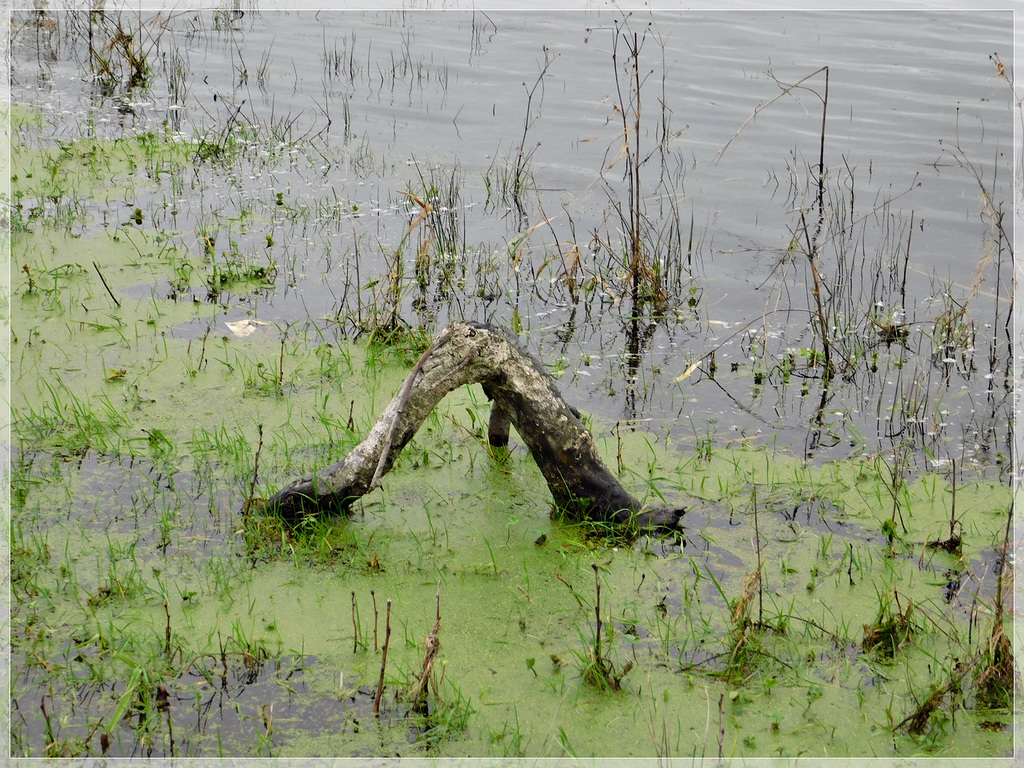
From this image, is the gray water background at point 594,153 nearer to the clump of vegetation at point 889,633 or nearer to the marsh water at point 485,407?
the marsh water at point 485,407

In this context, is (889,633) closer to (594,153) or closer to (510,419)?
(510,419)

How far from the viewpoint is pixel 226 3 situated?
43.6 ft

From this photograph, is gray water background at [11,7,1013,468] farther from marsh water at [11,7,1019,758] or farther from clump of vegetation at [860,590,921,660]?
clump of vegetation at [860,590,921,660]

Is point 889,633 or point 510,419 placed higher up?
point 510,419

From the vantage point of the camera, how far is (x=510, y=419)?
13.2ft

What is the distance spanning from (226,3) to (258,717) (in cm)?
1223

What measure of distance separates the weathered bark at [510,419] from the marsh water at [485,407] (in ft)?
0.41

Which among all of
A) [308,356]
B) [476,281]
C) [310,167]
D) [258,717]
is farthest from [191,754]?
[310,167]

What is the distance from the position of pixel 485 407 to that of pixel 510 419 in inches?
37.5

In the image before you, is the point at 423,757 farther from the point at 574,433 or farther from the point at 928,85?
the point at 928,85

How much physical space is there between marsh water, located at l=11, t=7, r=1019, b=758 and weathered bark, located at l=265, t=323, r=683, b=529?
0.41 feet

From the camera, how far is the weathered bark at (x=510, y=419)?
12.3 ft

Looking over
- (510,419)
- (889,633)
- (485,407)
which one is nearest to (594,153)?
(485,407)

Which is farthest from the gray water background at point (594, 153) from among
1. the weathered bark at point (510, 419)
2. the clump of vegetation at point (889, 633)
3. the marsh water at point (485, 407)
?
the clump of vegetation at point (889, 633)
